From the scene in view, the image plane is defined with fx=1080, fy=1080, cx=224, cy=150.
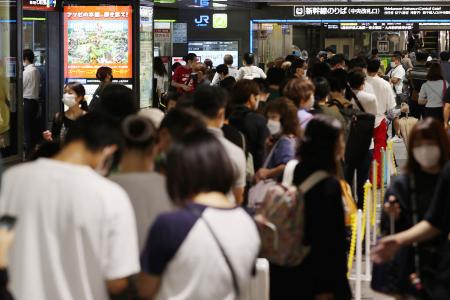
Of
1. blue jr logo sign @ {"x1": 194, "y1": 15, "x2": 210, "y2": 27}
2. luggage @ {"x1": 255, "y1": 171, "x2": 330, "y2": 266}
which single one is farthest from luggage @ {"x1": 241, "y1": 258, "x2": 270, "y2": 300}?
blue jr logo sign @ {"x1": 194, "y1": 15, "x2": 210, "y2": 27}

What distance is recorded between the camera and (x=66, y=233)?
4488 millimetres

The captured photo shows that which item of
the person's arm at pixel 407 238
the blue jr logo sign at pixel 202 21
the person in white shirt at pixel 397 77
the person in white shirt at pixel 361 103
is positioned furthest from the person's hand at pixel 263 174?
the blue jr logo sign at pixel 202 21

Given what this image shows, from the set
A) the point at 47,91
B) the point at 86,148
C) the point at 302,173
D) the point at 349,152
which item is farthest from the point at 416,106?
the point at 86,148

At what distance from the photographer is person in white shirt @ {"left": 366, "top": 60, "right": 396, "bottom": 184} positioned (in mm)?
13812

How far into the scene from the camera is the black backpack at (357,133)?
11.4 m

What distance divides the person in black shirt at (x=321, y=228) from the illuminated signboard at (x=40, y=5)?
963 centimetres

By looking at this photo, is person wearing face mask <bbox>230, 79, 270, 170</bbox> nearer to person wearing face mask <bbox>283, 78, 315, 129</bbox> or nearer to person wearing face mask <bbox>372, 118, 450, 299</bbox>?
person wearing face mask <bbox>283, 78, 315, 129</bbox>

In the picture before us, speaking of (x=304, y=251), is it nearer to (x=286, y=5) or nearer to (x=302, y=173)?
(x=302, y=173)

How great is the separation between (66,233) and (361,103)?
847cm

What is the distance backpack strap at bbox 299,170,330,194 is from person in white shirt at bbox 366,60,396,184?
7555 millimetres

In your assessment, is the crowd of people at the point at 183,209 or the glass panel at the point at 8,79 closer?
the crowd of people at the point at 183,209

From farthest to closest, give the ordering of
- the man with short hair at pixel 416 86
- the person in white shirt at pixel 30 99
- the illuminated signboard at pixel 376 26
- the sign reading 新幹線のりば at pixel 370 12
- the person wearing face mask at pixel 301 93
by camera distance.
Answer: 1. the illuminated signboard at pixel 376 26
2. the sign reading 新幹線のりば at pixel 370 12
3. the man with short hair at pixel 416 86
4. the person in white shirt at pixel 30 99
5. the person wearing face mask at pixel 301 93

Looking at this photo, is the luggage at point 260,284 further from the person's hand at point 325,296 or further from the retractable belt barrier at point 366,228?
the retractable belt barrier at point 366,228

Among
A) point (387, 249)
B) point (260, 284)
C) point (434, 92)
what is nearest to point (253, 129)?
point (260, 284)
